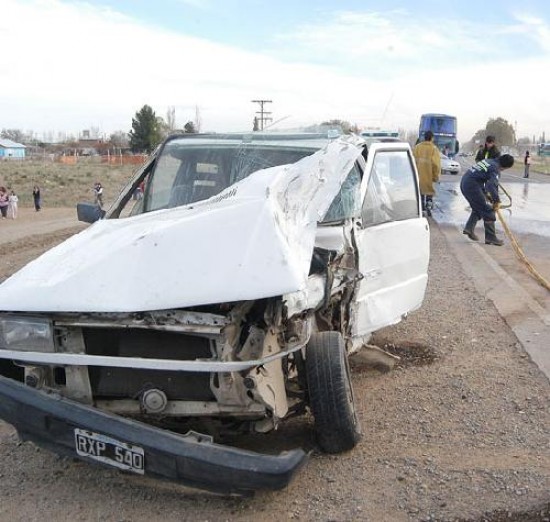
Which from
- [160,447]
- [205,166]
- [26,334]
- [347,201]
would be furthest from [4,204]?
[160,447]

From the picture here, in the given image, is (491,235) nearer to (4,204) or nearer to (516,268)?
(516,268)

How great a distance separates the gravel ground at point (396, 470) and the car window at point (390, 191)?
129cm

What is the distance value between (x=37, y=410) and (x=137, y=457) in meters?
0.53

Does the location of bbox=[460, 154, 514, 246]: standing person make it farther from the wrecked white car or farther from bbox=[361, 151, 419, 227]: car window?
the wrecked white car

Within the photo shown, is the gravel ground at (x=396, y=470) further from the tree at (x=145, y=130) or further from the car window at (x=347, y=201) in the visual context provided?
the tree at (x=145, y=130)

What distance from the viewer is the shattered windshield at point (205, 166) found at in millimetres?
4883

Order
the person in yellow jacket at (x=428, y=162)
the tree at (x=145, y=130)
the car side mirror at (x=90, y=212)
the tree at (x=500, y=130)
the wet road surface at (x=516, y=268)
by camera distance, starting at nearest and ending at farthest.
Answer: the car side mirror at (x=90, y=212)
the wet road surface at (x=516, y=268)
the person in yellow jacket at (x=428, y=162)
the tree at (x=145, y=130)
the tree at (x=500, y=130)

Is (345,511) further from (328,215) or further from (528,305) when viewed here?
(528,305)

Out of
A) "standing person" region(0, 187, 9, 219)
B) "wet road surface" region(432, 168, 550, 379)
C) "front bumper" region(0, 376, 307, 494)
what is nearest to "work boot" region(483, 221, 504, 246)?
"wet road surface" region(432, 168, 550, 379)

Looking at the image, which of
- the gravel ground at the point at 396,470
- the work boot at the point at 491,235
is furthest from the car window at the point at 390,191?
the work boot at the point at 491,235

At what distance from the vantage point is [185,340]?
325cm

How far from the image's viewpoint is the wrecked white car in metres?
3.02

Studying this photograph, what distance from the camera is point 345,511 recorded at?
3.36 metres

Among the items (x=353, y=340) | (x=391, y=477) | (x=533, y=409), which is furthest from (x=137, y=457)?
(x=533, y=409)
